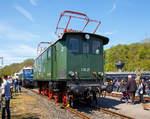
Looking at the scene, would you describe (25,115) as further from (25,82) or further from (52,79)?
(25,82)

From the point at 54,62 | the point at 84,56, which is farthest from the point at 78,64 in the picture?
the point at 54,62

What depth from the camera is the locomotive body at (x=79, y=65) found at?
8.70 m

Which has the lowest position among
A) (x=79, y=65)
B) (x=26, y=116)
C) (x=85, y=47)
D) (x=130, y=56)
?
(x=26, y=116)

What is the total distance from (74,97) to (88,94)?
82 cm

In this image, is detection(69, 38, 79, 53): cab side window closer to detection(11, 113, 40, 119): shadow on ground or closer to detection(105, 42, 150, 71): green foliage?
detection(11, 113, 40, 119): shadow on ground

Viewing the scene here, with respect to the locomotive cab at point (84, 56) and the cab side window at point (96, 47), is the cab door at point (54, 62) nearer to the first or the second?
the locomotive cab at point (84, 56)

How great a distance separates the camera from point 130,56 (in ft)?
211

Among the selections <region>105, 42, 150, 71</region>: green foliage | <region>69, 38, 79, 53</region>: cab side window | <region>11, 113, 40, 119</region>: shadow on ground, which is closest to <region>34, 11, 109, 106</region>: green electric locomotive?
<region>69, 38, 79, 53</region>: cab side window

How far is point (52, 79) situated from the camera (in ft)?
34.3

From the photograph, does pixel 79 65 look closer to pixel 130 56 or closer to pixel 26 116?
pixel 26 116

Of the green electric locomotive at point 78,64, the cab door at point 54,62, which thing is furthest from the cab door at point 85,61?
the cab door at point 54,62

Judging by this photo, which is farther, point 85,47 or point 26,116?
point 85,47

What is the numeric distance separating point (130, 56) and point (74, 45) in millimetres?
58824

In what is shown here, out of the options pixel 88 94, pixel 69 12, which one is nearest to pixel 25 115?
pixel 88 94
